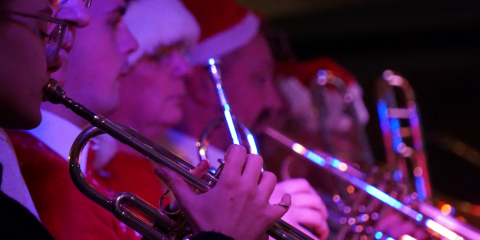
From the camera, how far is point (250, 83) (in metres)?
2.06

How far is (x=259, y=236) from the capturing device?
0.78 meters

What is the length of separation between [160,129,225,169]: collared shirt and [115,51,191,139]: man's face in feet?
0.50

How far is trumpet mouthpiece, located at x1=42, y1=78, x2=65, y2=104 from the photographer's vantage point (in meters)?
0.83

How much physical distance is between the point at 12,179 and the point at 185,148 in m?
0.79

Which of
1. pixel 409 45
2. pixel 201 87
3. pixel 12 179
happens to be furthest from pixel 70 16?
pixel 409 45

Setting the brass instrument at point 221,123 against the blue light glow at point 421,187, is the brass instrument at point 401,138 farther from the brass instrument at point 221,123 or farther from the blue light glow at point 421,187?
the brass instrument at point 221,123

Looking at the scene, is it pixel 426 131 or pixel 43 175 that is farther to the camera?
pixel 426 131

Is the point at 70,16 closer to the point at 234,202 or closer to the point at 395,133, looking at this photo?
the point at 234,202

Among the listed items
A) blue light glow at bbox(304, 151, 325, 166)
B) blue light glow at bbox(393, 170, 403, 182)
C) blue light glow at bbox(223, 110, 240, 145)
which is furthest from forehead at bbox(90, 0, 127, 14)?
blue light glow at bbox(393, 170, 403, 182)

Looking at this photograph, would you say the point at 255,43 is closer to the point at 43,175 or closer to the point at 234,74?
the point at 234,74

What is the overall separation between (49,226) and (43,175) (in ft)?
0.40

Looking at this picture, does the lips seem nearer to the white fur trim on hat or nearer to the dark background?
the white fur trim on hat

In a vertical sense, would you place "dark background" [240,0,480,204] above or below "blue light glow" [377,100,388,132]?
above

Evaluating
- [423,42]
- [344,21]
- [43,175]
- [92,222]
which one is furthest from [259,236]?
[423,42]
